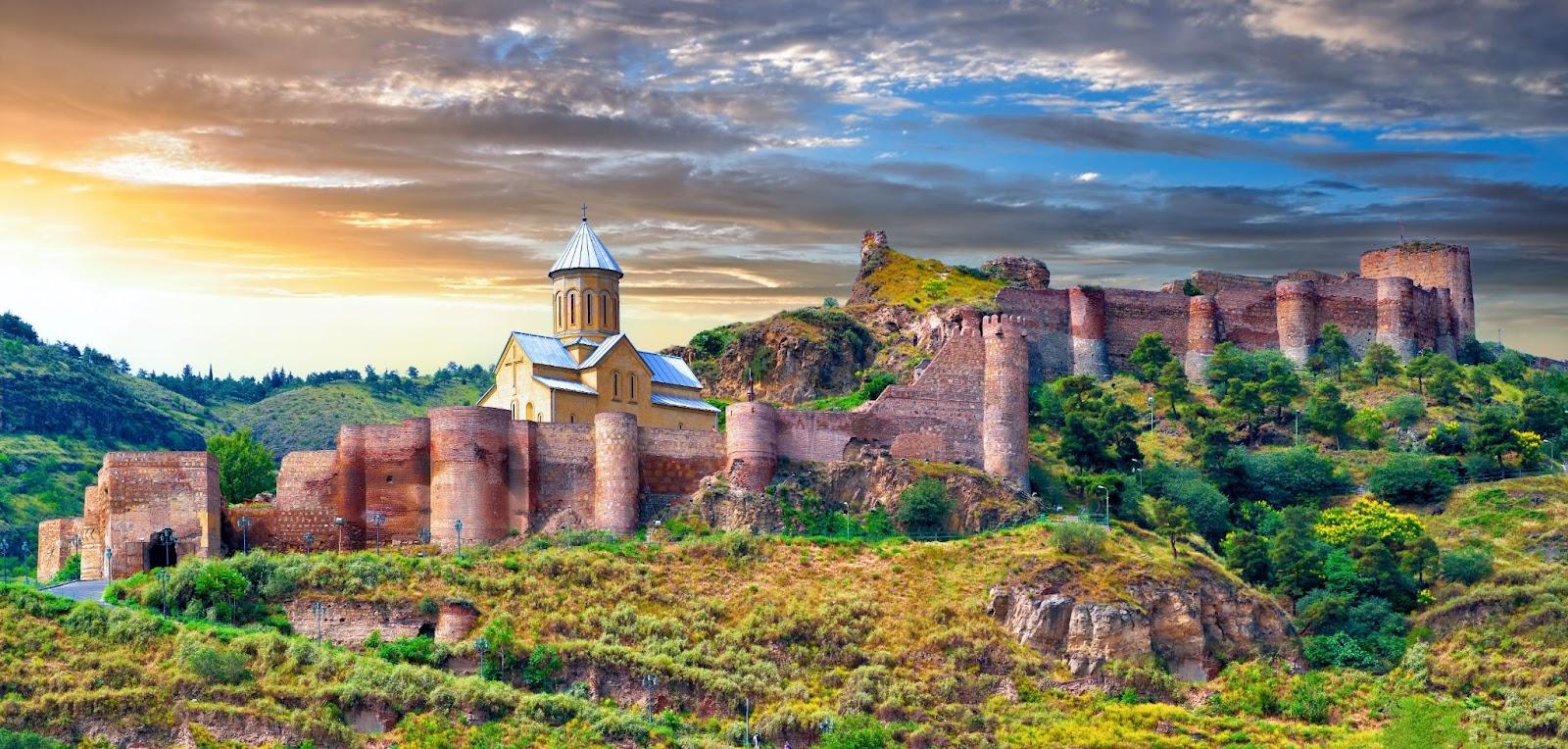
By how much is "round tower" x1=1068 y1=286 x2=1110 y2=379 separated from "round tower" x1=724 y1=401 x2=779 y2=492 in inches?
814

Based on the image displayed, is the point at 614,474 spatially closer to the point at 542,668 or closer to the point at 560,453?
the point at 560,453

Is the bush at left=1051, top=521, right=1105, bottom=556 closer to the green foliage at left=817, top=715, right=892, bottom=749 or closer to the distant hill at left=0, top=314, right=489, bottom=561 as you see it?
the green foliage at left=817, top=715, right=892, bottom=749

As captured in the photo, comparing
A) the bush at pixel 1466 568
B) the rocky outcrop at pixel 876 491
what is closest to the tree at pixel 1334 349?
the bush at pixel 1466 568

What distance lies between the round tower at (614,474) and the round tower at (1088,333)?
24.2m

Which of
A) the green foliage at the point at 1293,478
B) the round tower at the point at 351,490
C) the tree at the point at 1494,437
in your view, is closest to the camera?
the round tower at the point at 351,490

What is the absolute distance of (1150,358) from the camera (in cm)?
7731

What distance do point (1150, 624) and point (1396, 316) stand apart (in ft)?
96.9

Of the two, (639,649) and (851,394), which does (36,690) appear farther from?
(851,394)

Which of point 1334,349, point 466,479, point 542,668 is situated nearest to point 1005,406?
point 466,479

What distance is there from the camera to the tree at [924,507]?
5866 centimetres

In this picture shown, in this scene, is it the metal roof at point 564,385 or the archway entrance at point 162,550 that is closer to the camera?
the archway entrance at point 162,550

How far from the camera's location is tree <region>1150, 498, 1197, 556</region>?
60219mm

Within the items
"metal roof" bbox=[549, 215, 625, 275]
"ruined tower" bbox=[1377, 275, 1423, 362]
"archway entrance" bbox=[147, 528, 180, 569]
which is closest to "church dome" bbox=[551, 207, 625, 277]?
"metal roof" bbox=[549, 215, 625, 275]

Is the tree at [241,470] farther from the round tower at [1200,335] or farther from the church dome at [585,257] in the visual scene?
the round tower at [1200,335]
